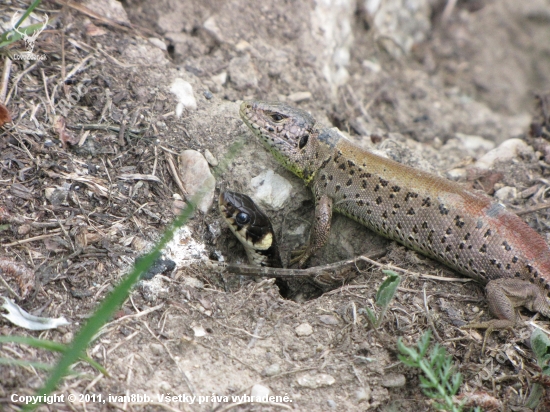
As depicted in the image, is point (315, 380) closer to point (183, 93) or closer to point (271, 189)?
point (271, 189)

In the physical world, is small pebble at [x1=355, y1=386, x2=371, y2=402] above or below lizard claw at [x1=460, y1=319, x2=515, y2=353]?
below

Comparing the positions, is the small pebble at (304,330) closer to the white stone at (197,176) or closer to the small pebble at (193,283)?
the small pebble at (193,283)

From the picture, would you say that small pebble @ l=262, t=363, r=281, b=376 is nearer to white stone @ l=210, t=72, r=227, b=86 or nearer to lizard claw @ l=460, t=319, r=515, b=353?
lizard claw @ l=460, t=319, r=515, b=353

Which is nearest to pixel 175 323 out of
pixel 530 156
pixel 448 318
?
pixel 448 318

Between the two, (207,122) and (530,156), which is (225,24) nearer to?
(207,122)

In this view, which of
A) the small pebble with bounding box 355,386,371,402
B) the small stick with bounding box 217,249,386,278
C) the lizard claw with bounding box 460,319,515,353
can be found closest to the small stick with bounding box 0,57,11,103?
the small stick with bounding box 217,249,386,278

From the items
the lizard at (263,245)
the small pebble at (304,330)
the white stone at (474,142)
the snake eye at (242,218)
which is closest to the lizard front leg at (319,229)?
the lizard at (263,245)
